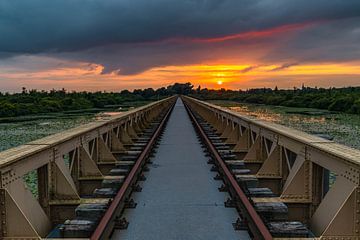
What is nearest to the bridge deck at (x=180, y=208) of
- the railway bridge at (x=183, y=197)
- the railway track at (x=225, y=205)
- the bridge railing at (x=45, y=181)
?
the railway bridge at (x=183, y=197)

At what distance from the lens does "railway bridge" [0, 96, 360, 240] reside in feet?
12.5

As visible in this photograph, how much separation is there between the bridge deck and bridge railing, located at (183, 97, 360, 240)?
0.88 meters

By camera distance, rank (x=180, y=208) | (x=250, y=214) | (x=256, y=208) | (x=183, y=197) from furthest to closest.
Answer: (x=183, y=197)
(x=180, y=208)
(x=256, y=208)
(x=250, y=214)

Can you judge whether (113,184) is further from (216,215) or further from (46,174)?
(216,215)

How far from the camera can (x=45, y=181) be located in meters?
5.10

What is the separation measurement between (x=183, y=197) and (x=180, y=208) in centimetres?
59

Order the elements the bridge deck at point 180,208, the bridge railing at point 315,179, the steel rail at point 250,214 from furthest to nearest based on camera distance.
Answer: the bridge deck at point 180,208 < the steel rail at point 250,214 < the bridge railing at point 315,179

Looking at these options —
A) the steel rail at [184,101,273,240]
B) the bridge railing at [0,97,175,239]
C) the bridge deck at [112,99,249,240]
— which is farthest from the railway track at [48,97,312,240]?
the bridge railing at [0,97,175,239]

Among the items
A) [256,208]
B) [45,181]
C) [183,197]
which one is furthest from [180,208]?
[45,181]

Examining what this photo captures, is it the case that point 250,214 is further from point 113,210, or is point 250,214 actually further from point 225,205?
point 113,210

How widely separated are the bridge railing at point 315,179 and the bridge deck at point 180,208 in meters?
0.88

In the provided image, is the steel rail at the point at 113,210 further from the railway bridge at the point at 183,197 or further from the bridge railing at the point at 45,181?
the bridge railing at the point at 45,181

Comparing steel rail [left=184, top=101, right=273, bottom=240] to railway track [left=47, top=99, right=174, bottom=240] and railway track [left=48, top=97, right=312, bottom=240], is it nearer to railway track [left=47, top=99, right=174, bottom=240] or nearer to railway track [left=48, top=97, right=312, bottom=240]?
railway track [left=48, top=97, right=312, bottom=240]

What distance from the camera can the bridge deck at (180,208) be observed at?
4.54 meters
